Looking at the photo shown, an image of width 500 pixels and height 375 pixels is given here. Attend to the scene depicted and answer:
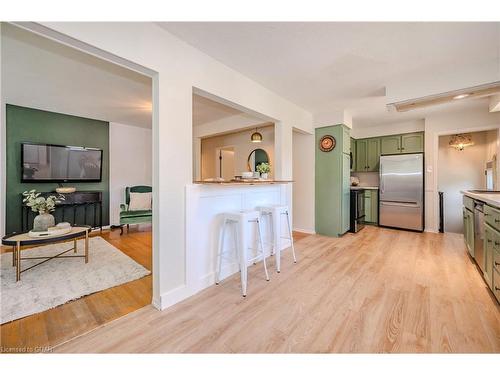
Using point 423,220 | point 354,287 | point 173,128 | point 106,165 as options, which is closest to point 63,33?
point 173,128

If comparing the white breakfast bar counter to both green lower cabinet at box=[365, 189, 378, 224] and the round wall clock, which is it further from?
green lower cabinet at box=[365, 189, 378, 224]

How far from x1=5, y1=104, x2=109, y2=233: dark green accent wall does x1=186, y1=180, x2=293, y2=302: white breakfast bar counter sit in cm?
367

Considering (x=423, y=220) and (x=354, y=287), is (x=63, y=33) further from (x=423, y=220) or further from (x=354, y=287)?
(x=423, y=220)

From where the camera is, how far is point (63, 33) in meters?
1.32

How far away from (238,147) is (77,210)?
3.65 meters

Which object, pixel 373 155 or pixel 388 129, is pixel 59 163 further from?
pixel 388 129

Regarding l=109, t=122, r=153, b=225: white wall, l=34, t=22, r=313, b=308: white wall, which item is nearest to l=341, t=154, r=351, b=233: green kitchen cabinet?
l=34, t=22, r=313, b=308: white wall

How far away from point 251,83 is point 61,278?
10.2 ft

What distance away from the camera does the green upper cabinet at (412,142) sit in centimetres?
455

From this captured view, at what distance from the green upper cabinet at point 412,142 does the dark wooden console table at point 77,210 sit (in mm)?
6459

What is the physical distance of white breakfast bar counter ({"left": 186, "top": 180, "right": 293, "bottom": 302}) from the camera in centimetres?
205

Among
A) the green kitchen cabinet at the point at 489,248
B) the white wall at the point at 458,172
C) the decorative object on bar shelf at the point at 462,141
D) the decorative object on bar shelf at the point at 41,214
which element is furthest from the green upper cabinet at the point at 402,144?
the decorative object on bar shelf at the point at 41,214

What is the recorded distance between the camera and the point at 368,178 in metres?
5.61

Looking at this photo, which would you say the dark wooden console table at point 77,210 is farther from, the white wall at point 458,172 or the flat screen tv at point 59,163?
the white wall at point 458,172
